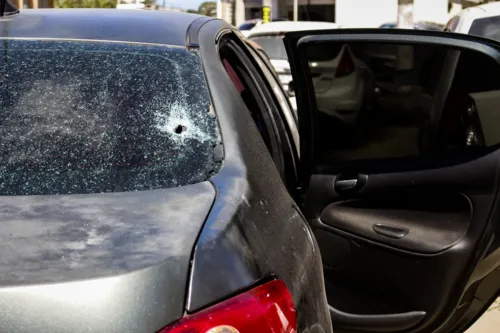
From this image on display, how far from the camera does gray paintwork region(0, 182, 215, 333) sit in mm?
1379

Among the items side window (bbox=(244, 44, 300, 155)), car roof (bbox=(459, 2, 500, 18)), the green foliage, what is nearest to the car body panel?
side window (bbox=(244, 44, 300, 155))

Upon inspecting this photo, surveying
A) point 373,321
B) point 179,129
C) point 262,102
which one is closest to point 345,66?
point 262,102

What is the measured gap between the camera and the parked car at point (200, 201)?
4.84 feet

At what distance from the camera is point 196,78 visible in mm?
2322

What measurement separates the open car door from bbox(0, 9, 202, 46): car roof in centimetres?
78

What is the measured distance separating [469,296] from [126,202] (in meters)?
1.75

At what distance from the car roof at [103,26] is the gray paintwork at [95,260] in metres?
0.87

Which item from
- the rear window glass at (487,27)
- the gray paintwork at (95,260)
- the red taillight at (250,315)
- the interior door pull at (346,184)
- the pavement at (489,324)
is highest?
the gray paintwork at (95,260)

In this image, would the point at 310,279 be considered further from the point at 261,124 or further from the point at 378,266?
the point at 261,124

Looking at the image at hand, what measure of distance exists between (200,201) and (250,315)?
1.18 feet

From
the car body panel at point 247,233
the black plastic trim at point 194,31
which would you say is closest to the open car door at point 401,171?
the black plastic trim at point 194,31

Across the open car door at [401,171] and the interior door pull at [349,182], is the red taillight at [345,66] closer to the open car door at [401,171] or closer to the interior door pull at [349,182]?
the open car door at [401,171]

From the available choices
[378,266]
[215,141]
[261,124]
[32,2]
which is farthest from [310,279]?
[32,2]

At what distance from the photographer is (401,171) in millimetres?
3115
